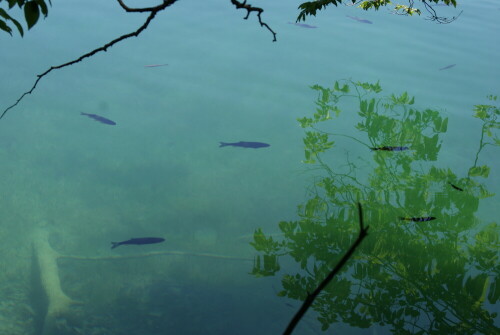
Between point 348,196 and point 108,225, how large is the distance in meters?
1.68

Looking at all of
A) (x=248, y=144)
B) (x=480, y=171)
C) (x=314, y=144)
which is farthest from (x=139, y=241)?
(x=480, y=171)

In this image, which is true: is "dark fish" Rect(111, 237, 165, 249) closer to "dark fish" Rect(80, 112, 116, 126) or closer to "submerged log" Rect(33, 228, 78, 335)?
"submerged log" Rect(33, 228, 78, 335)

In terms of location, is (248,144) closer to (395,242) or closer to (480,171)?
(395,242)

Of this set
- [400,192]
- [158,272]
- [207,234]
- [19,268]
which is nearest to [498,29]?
[400,192]

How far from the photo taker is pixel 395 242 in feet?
9.48

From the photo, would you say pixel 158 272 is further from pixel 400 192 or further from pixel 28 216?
pixel 400 192

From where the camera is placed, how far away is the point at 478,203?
3.38 metres

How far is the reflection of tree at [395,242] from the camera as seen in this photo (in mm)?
2482

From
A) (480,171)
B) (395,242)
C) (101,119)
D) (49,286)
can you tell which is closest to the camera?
(49,286)

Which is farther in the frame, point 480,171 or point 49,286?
point 480,171

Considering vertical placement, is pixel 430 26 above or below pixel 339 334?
above

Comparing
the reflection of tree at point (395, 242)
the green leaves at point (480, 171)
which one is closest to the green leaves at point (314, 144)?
the reflection of tree at point (395, 242)

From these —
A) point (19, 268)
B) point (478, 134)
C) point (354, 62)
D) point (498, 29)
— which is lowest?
point (19, 268)

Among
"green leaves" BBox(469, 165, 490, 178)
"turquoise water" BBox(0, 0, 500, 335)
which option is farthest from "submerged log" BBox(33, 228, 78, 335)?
"green leaves" BBox(469, 165, 490, 178)
